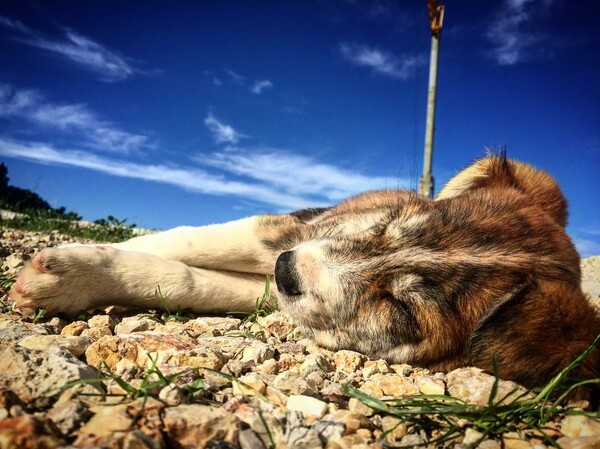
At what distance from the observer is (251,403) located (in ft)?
6.44

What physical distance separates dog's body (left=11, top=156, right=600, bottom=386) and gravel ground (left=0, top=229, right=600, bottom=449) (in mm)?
229

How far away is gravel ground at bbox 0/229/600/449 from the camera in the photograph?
1.61m

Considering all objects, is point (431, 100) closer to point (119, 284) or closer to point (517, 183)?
point (517, 183)

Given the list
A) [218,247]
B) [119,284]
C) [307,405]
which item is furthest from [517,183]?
[119,284]

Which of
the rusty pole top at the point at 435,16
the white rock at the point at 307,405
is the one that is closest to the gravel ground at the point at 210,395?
the white rock at the point at 307,405

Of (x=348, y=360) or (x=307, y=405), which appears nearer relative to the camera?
(x=307, y=405)

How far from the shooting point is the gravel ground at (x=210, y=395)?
161 cm

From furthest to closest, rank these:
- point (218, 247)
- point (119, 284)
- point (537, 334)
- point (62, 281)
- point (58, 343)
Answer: point (218, 247)
point (119, 284)
point (62, 281)
point (537, 334)
point (58, 343)

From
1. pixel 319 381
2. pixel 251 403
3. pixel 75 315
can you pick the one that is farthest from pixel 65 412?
pixel 75 315

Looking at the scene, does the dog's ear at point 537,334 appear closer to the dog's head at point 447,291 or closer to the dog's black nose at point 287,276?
the dog's head at point 447,291

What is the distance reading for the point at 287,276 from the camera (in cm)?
306

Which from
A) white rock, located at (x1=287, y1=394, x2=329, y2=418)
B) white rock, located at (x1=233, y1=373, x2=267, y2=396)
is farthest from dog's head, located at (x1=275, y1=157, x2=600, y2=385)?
white rock, located at (x1=287, y1=394, x2=329, y2=418)

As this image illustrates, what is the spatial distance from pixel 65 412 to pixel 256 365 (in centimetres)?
108

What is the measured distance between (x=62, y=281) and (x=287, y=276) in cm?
169
